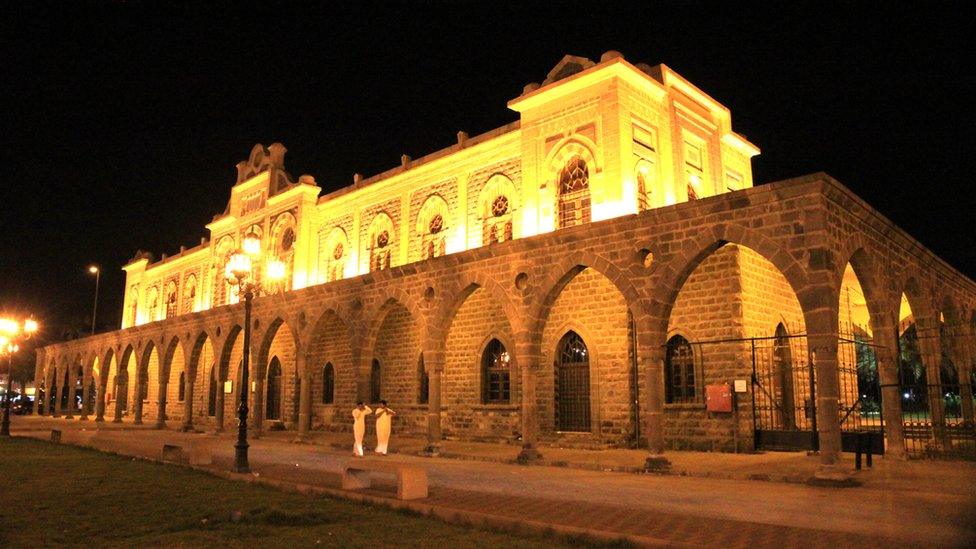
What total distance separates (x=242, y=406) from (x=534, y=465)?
19.4 ft

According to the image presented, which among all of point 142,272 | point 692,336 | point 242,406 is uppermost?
point 142,272

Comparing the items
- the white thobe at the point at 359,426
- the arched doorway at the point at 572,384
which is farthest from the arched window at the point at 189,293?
the arched doorway at the point at 572,384

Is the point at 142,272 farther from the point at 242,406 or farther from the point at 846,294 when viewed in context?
the point at 846,294

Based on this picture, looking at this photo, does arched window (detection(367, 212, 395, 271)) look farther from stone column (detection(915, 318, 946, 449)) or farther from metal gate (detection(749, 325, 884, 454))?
stone column (detection(915, 318, 946, 449))

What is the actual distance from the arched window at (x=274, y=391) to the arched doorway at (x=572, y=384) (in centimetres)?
1495

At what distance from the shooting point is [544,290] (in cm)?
1545

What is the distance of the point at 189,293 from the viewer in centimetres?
3891

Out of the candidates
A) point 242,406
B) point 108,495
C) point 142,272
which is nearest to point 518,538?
point 108,495

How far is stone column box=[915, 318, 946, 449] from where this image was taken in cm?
1452

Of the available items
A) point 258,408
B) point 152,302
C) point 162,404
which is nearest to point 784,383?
point 258,408

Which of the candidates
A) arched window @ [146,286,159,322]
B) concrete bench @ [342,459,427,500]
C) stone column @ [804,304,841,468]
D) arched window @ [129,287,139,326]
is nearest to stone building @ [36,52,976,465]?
stone column @ [804,304,841,468]

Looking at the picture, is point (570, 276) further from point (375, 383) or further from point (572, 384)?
point (375, 383)

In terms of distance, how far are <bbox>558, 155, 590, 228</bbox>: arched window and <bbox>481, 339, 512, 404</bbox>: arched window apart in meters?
4.37

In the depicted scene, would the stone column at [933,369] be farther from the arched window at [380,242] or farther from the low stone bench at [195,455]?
the arched window at [380,242]
